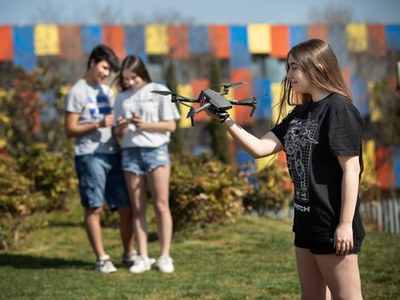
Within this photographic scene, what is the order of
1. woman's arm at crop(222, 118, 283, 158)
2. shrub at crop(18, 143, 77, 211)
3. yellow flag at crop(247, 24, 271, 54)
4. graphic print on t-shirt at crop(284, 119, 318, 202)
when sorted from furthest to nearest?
yellow flag at crop(247, 24, 271, 54), shrub at crop(18, 143, 77, 211), woman's arm at crop(222, 118, 283, 158), graphic print on t-shirt at crop(284, 119, 318, 202)

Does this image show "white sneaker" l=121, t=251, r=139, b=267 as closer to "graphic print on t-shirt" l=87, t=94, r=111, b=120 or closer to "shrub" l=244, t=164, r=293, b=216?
"graphic print on t-shirt" l=87, t=94, r=111, b=120

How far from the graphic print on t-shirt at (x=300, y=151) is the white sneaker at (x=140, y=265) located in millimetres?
2805

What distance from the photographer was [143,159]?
5398mm

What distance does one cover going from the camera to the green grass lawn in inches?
185

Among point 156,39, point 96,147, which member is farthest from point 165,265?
point 156,39

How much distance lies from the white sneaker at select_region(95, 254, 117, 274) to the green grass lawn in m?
0.07

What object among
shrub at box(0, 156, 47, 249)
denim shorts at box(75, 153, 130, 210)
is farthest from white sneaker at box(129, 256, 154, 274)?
shrub at box(0, 156, 47, 249)

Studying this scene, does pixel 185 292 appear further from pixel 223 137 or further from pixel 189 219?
pixel 223 137

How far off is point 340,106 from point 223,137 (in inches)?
702

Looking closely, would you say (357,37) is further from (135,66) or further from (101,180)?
(101,180)

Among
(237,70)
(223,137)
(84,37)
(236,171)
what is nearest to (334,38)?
(237,70)

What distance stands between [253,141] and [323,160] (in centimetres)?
37

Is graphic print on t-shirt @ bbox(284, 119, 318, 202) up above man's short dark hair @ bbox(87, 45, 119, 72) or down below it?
below

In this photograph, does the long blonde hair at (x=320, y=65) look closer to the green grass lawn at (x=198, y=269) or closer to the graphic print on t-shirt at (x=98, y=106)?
the green grass lawn at (x=198, y=269)
